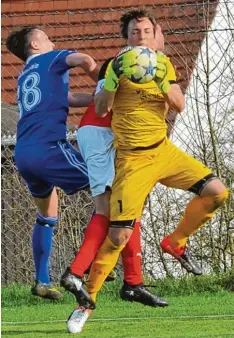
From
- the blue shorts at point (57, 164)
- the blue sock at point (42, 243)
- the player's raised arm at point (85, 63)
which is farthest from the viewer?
the blue sock at point (42, 243)

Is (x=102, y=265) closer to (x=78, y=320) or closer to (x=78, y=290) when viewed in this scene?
(x=78, y=290)

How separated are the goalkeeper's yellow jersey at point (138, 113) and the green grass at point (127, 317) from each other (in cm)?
109

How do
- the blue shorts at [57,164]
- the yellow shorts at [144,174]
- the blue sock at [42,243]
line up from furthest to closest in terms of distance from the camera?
1. the blue sock at [42,243]
2. the blue shorts at [57,164]
3. the yellow shorts at [144,174]

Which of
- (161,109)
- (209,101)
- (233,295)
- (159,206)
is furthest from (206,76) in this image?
(161,109)

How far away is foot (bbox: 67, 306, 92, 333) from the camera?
22.8 feet

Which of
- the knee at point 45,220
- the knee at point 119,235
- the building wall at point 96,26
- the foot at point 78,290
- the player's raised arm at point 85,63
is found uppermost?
the building wall at point 96,26

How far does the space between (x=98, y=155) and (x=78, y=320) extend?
3.45ft

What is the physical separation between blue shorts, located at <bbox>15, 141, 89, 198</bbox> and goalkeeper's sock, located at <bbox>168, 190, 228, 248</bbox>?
2.30ft

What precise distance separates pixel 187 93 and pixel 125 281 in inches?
112

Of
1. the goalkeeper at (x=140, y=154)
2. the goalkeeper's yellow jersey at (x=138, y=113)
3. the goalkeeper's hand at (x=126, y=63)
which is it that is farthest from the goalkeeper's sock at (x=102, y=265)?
the goalkeeper's hand at (x=126, y=63)

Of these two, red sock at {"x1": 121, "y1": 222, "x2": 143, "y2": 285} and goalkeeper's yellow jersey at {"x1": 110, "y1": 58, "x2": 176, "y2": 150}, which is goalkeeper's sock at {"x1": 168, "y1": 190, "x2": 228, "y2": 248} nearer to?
red sock at {"x1": 121, "y1": 222, "x2": 143, "y2": 285}

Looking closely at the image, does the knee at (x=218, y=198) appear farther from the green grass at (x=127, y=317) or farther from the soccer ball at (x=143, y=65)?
the soccer ball at (x=143, y=65)

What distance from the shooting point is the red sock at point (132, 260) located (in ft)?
24.4

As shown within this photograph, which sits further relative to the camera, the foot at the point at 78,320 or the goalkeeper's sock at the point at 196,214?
the goalkeeper's sock at the point at 196,214
